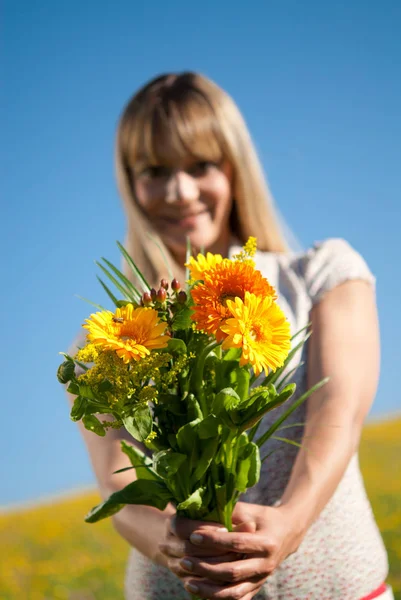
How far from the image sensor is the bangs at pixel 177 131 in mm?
1984

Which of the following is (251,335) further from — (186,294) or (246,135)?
(246,135)

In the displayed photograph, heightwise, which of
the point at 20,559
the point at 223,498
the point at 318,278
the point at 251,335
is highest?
the point at 318,278

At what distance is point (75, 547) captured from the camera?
594cm

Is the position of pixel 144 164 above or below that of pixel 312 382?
above

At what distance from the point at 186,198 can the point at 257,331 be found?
1.03 meters

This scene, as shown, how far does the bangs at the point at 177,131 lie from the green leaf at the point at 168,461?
3.50 feet

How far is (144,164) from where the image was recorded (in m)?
2.07

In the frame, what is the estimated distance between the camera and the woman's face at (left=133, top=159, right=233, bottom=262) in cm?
203

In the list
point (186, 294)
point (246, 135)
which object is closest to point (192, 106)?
point (246, 135)

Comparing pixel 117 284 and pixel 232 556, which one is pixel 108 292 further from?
pixel 232 556

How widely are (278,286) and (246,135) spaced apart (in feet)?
1.70

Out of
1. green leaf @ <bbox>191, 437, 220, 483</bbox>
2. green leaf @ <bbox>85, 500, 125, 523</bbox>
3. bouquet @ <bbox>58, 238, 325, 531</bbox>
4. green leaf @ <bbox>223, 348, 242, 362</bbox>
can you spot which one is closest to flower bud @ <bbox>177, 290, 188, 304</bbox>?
bouquet @ <bbox>58, 238, 325, 531</bbox>

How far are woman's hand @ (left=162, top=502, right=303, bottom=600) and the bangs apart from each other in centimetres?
108

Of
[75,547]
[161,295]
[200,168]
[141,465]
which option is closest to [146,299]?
[161,295]
